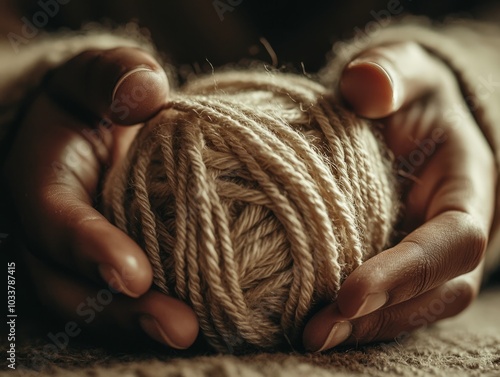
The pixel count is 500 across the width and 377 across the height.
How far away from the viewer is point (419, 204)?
74 cm

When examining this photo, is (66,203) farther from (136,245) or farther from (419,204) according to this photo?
(419,204)

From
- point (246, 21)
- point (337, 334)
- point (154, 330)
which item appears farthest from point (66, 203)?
point (246, 21)

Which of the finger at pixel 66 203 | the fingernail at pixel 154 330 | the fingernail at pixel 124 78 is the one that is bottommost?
the fingernail at pixel 154 330

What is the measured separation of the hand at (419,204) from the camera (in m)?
0.56

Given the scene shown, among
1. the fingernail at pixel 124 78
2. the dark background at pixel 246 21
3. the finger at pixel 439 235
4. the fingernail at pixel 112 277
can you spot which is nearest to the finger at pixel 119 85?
the fingernail at pixel 124 78

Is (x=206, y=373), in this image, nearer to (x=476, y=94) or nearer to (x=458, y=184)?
(x=458, y=184)

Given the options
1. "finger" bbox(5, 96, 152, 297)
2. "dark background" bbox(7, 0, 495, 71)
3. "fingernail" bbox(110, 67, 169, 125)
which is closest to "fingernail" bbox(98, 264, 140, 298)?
"finger" bbox(5, 96, 152, 297)

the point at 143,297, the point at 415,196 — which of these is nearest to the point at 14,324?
A: the point at 143,297

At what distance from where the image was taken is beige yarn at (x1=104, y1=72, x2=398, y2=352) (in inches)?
22.0

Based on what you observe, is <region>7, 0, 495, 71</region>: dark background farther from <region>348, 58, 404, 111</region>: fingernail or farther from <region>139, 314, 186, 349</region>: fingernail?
<region>139, 314, 186, 349</region>: fingernail

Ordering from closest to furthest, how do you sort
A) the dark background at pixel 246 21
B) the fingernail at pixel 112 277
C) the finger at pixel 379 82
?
the fingernail at pixel 112 277, the finger at pixel 379 82, the dark background at pixel 246 21

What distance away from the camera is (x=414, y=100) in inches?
32.4

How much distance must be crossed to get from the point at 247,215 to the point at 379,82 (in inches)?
10.1

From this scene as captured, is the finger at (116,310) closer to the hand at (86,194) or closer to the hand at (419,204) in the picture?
the hand at (86,194)
